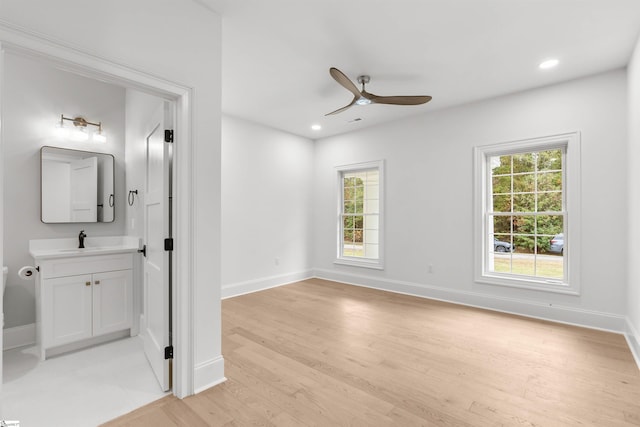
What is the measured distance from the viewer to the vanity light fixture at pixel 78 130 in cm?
320

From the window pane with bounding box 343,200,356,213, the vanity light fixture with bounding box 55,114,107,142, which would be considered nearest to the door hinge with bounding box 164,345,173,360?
the vanity light fixture with bounding box 55,114,107,142

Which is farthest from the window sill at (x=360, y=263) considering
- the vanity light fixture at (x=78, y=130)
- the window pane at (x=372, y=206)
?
the vanity light fixture at (x=78, y=130)

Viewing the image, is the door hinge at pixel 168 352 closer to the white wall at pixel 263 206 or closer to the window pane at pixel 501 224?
the white wall at pixel 263 206

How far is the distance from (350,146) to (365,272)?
2.35 meters

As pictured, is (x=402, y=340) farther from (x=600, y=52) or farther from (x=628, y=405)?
(x=600, y=52)

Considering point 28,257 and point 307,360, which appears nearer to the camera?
point 307,360

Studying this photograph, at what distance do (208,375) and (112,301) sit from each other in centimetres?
147

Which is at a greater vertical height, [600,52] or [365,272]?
[600,52]

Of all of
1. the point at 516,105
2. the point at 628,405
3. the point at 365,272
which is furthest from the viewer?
the point at 365,272

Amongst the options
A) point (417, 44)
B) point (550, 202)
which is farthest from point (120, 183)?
point (550, 202)

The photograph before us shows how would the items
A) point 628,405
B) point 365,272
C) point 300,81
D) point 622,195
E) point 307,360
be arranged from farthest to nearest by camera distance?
point 365,272, point 300,81, point 622,195, point 307,360, point 628,405

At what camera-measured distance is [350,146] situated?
5656mm

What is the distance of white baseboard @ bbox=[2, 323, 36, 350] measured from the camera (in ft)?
9.16

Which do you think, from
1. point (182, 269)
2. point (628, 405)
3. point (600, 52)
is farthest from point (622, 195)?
point (182, 269)
